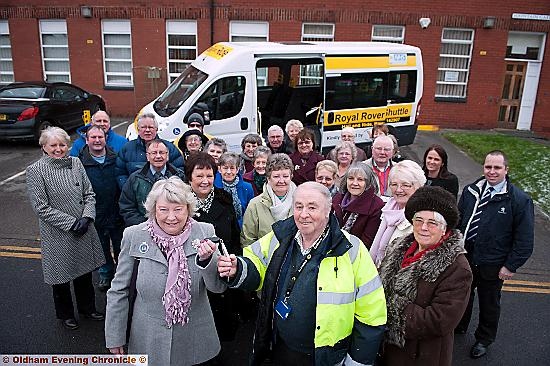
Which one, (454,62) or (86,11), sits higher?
(86,11)

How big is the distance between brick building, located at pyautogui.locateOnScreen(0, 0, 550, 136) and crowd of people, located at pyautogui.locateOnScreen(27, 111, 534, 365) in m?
12.2

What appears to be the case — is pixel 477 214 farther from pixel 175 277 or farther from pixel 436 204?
pixel 175 277

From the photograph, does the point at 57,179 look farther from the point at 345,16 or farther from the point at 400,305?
the point at 345,16

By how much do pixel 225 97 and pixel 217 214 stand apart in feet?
17.3

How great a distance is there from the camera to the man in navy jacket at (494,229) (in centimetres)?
397

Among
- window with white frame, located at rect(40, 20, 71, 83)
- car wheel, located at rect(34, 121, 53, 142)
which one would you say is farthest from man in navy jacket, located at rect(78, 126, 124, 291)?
window with white frame, located at rect(40, 20, 71, 83)

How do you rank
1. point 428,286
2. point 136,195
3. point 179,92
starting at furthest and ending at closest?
point 179,92 < point 136,195 < point 428,286

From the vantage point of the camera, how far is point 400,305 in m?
2.75

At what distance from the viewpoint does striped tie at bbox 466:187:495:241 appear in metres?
4.08

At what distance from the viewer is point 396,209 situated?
357cm

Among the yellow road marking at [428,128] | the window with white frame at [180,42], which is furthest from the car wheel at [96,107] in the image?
the yellow road marking at [428,128]

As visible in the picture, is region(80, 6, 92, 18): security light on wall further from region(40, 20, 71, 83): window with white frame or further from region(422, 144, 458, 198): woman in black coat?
region(422, 144, 458, 198): woman in black coat

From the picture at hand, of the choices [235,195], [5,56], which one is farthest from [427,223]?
[5,56]

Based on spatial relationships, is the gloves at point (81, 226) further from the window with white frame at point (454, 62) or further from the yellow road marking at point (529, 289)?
the window with white frame at point (454, 62)
